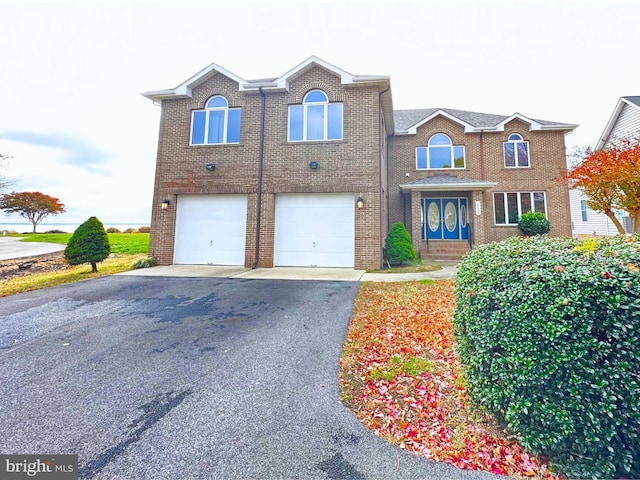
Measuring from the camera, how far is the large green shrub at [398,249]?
973 cm

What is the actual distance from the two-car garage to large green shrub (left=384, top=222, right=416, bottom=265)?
4.95 feet

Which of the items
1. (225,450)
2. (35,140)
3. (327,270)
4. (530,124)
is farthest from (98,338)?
(35,140)

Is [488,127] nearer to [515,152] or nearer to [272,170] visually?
[515,152]

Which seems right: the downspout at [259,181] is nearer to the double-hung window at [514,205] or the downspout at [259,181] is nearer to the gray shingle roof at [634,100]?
the double-hung window at [514,205]

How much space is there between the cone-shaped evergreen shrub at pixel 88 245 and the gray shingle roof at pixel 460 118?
547 inches

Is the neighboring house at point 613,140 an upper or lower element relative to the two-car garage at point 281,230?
upper

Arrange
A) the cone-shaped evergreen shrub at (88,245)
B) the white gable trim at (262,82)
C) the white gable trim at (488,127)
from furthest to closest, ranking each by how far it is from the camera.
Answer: the white gable trim at (488,127) < the white gable trim at (262,82) < the cone-shaped evergreen shrub at (88,245)

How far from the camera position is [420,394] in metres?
2.57

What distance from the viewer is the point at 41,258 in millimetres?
12305

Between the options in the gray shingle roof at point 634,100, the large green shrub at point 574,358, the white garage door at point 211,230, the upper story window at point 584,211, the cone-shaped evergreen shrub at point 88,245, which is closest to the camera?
the large green shrub at point 574,358

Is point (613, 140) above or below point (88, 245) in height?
above

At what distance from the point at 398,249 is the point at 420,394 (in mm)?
7510

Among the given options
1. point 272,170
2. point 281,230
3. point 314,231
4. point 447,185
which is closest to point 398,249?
point 314,231

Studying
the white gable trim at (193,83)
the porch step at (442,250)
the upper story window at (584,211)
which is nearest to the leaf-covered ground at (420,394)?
the porch step at (442,250)
